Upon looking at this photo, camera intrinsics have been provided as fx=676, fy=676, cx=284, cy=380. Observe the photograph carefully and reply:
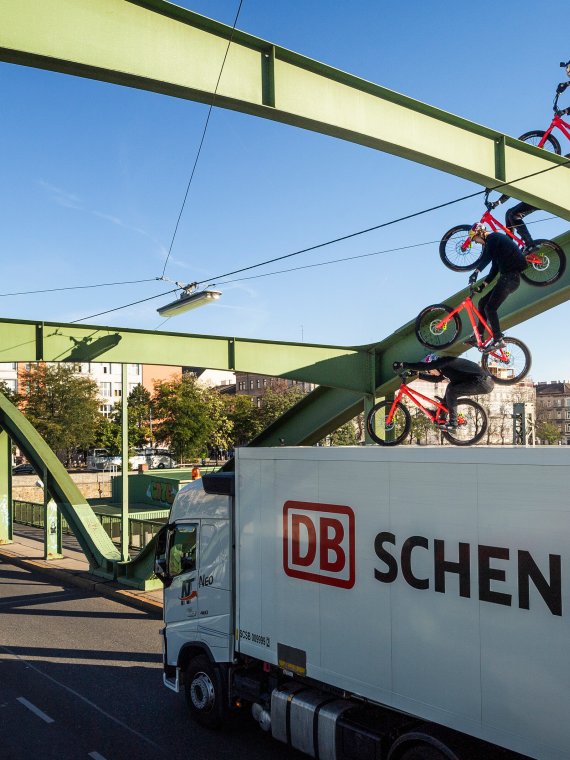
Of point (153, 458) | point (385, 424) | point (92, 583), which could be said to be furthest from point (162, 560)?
point (153, 458)

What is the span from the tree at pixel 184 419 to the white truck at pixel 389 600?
4878cm

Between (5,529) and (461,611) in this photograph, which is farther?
(5,529)

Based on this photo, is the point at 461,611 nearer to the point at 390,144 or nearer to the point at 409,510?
the point at 409,510

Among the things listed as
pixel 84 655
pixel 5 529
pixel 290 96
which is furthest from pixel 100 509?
pixel 290 96

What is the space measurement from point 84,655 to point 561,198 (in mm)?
11082

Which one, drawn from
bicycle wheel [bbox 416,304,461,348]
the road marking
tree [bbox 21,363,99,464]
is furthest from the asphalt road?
tree [bbox 21,363,99,464]

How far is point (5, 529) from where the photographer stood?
25.6 meters

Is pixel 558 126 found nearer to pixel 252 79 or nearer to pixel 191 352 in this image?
pixel 252 79

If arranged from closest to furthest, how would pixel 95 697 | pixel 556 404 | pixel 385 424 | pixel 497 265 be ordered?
pixel 497 265 → pixel 95 697 → pixel 385 424 → pixel 556 404

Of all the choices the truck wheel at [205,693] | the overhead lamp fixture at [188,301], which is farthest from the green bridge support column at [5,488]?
the truck wheel at [205,693]

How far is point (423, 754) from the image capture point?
20.3 ft

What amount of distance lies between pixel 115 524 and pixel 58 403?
34.1m

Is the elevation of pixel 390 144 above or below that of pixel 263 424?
above

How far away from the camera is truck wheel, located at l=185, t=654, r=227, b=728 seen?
29.0ft
